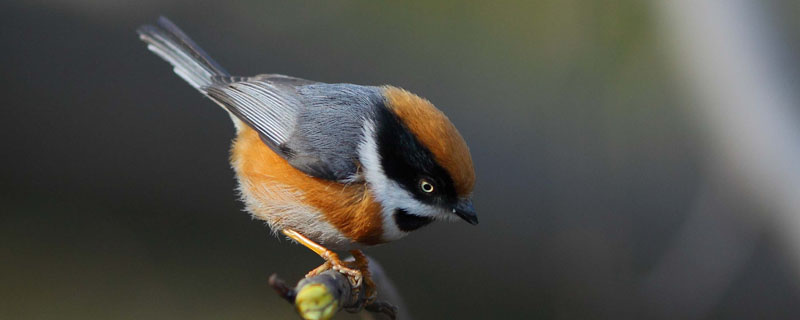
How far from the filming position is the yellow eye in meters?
2.80

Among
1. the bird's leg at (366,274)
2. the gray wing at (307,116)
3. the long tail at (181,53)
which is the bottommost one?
the bird's leg at (366,274)

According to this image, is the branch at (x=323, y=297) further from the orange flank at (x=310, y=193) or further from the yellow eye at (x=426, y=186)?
the yellow eye at (x=426, y=186)

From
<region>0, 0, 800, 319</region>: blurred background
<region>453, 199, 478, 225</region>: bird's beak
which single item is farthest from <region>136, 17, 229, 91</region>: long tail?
<region>453, 199, 478, 225</region>: bird's beak

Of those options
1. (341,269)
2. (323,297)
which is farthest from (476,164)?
(323,297)

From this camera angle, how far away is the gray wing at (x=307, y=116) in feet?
10.2

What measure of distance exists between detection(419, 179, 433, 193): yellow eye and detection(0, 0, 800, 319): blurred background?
1.59 meters

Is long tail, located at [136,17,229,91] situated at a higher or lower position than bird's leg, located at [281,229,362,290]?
higher

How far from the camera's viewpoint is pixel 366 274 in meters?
3.06

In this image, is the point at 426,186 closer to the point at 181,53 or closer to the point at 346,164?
the point at 346,164

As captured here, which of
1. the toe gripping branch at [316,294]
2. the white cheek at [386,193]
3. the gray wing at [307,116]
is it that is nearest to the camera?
the toe gripping branch at [316,294]

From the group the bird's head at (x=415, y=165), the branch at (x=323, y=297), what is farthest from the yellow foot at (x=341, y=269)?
the bird's head at (x=415, y=165)

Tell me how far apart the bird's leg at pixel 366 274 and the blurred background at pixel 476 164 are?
130 centimetres

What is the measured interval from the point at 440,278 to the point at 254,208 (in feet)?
5.08

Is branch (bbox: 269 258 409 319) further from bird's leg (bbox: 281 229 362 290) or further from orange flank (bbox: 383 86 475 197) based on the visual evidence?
orange flank (bbox: 383 86 475 197)
